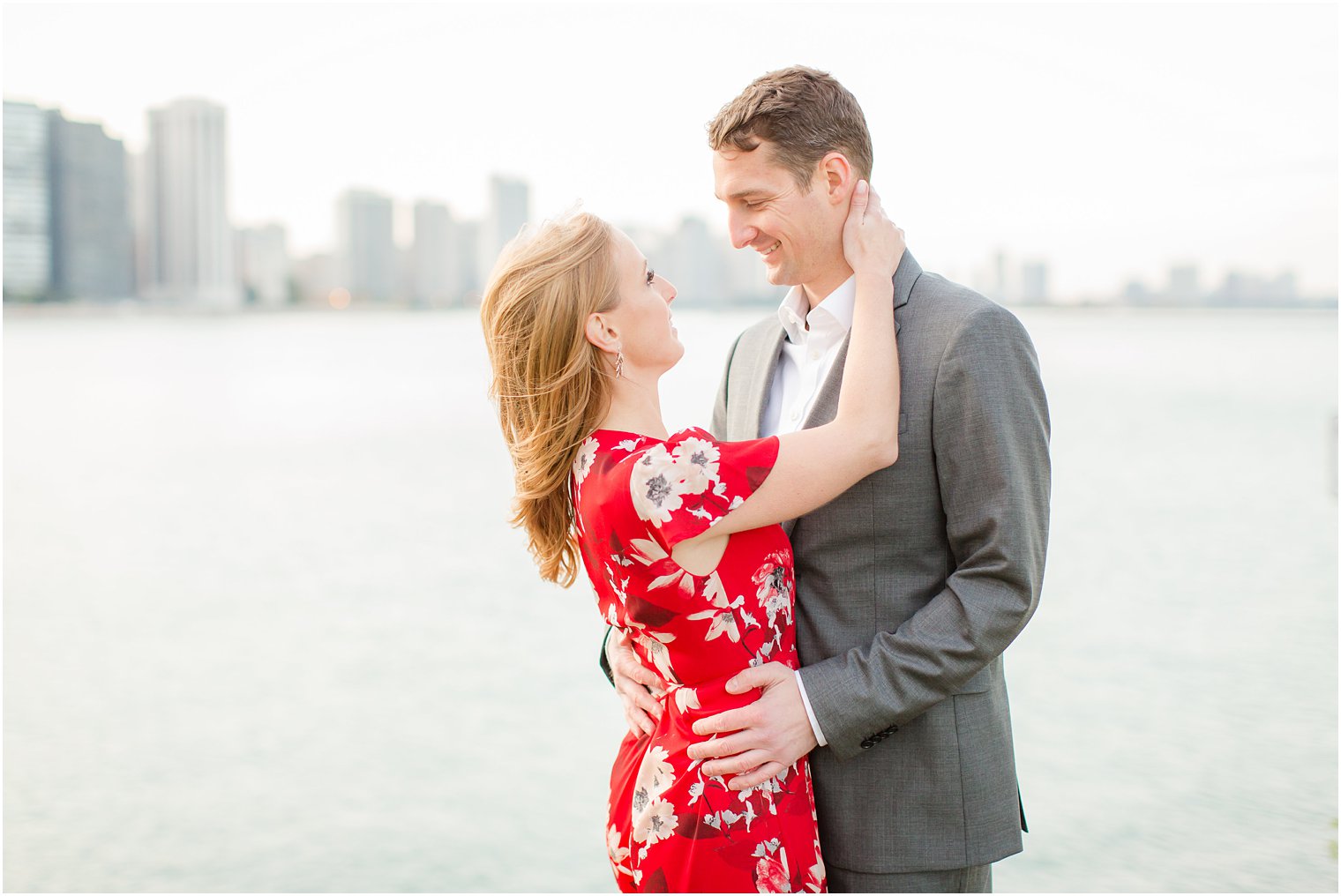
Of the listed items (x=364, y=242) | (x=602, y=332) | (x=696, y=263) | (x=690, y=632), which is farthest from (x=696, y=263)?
(x=364, y=242)

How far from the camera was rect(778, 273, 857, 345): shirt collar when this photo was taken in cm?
222

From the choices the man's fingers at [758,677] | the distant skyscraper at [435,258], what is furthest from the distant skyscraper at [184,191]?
the man's fingers at [758,677]

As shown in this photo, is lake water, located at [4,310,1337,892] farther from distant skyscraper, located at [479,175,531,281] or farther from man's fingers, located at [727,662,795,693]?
distant skyscraper, located at [479,175,531,281]

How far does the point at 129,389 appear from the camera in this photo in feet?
148

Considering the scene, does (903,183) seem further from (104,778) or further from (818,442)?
(818,442)

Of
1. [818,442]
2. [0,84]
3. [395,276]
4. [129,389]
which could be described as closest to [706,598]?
[818,442]

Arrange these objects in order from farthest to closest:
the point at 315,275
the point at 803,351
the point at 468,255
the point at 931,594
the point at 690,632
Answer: the point at 315,275 → the point at 468,255 → the point at 803,351 → the point at 931,594 → the point at 690,632

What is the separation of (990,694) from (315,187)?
66754 mm

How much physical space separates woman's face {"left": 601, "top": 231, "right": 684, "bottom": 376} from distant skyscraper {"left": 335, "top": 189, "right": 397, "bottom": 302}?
57891 mm

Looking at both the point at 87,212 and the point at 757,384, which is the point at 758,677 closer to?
the point at 757,384

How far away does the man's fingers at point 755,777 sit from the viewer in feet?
6.30

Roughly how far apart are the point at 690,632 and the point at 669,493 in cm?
27

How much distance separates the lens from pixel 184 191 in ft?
178

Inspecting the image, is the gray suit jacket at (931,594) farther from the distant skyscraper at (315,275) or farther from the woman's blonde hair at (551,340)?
the distant skyscraper at (315,275)
